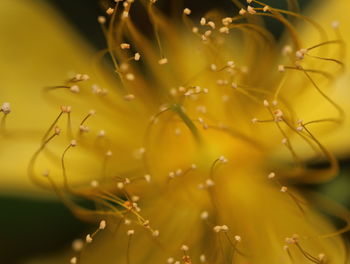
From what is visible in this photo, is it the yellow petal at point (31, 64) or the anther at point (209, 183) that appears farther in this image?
the yellow petal at point (31, 64)

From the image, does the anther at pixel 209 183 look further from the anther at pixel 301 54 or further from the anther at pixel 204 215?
the anther at pixel 301 54

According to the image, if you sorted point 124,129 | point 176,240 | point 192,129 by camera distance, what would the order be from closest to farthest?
point 192,129 → point 176,240 → point 124,129

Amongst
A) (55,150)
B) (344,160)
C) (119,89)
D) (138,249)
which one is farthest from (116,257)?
(344,160)

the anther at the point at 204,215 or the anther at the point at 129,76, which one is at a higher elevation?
the anther at the point at 129,76

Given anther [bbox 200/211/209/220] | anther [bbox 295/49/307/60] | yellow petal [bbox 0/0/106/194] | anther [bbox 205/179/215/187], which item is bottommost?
anther [bbox 200/211/209/220]

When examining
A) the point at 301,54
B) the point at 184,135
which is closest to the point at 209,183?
the point at 184,135

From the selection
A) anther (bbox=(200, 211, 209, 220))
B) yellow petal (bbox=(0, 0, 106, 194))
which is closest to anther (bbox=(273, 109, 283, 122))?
anther (bbox=(200, 211, 209, 220))

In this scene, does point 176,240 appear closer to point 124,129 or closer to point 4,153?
point 124,129

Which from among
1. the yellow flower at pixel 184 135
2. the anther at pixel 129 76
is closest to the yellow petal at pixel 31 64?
the yellow flower at pixel 184 135

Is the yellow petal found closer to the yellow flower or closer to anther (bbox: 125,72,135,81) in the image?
the yellow flower
